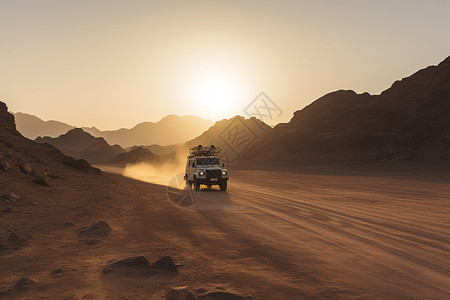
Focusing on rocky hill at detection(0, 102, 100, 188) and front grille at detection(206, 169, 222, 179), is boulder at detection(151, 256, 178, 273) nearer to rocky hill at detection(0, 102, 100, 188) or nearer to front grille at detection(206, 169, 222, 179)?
rocky hill at detection(0, 102, 100, 188)

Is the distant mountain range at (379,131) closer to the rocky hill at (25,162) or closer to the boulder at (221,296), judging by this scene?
the rocky hill at (25,162)

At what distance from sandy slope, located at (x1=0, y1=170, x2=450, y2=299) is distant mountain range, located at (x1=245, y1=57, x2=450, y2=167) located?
50712mm

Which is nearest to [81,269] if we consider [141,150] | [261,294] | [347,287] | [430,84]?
[261,294]

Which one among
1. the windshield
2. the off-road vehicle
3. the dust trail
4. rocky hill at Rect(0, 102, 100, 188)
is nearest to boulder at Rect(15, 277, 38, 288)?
rocky hill at Rect(0, 102, 100, 188)

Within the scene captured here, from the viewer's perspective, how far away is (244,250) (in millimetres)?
7652

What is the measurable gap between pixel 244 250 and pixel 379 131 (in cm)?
7509

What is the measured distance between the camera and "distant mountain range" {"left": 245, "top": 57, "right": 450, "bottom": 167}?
206ft

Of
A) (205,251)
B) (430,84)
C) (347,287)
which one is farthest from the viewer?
(430,84)

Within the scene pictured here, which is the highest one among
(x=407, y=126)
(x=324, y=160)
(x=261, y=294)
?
(x=407, y=126)

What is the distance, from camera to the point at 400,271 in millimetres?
6148

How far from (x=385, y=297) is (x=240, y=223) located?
618 cm

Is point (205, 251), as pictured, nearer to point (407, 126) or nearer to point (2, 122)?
point (2, 122)

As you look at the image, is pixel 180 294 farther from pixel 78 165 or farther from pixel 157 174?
pixel 157 174

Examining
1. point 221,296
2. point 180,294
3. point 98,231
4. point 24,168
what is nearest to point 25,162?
point 24,168
